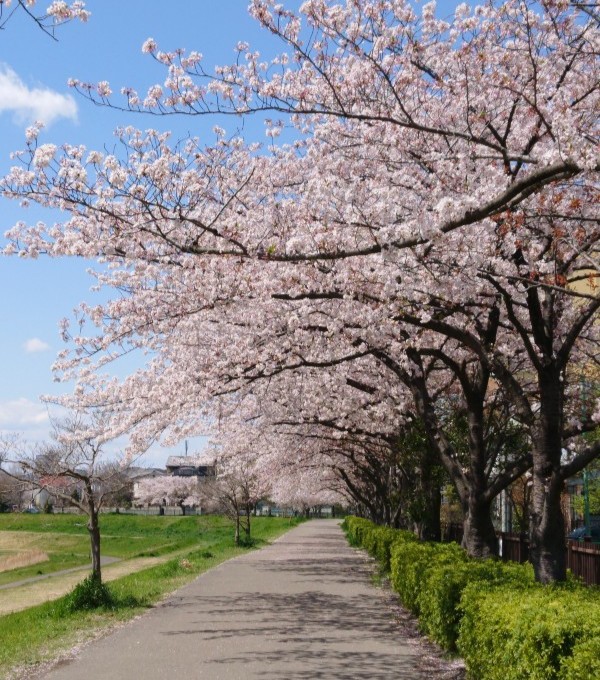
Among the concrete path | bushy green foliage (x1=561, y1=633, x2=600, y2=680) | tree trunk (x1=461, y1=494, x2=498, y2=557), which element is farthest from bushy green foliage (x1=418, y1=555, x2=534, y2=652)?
bushy green foliage (x1=561, y1=633, x2=600, y2=680)

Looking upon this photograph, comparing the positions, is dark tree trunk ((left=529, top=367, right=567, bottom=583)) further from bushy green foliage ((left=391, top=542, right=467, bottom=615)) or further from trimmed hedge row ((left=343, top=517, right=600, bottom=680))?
bushy green foliage ((left=391, top=542, right=467, bottom=615))

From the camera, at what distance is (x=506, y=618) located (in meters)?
6.46

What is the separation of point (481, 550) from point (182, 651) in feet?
17.2

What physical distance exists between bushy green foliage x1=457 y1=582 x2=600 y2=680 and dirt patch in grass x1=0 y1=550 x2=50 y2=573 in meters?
35.3

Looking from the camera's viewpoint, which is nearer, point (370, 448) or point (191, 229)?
point (191, 229)

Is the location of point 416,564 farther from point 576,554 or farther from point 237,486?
point 237,486

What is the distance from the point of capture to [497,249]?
381 inches

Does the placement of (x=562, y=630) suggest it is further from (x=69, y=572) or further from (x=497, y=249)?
(x=69, y=572)

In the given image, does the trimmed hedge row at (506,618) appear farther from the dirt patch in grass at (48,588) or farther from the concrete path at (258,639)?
the dirt patch in grass at (48,588)

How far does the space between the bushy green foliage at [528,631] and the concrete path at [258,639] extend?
123 centimetres

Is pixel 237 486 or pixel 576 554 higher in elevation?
pixel 237 486

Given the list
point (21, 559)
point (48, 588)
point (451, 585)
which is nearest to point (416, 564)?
point (451, 585)

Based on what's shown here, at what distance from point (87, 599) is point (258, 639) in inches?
178

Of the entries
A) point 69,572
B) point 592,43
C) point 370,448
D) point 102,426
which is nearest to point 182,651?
point 102,426
